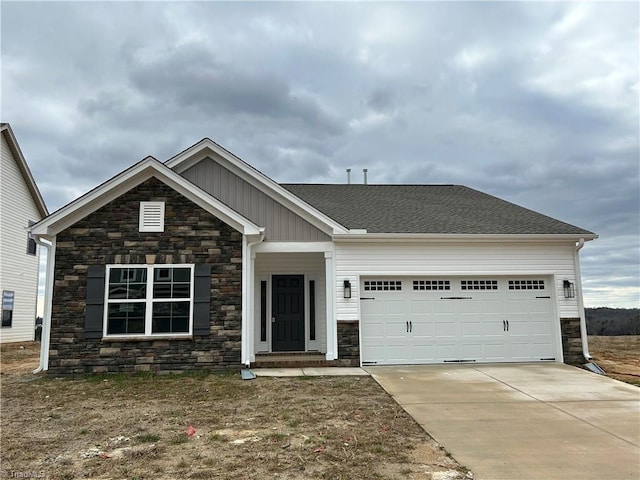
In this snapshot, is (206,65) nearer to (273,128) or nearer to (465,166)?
(273,128)

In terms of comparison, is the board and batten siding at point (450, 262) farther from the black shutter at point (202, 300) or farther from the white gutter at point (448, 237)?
the black shutter at point (202, 300)

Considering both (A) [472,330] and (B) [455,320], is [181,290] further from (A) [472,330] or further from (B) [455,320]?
(A) [472,330]

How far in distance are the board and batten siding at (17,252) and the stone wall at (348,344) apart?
15116 millimetres

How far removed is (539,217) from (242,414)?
33.7 ft

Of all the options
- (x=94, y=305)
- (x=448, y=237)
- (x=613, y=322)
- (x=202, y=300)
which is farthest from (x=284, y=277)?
(x=613, y=322)

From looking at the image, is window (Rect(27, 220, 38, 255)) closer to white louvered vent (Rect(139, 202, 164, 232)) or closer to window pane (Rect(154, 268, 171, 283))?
white louvered vent (Rect(139, 202, 164, 232))

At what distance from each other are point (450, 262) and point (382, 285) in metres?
1.81

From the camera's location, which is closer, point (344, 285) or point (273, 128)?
point (344, 285)

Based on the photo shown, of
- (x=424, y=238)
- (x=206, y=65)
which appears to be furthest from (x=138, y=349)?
(x=206, y=65)

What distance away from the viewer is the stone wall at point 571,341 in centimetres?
1195

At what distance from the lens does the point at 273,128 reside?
20156 mm

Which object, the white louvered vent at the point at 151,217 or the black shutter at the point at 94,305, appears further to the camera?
the white louvered vent at the point at 151,217

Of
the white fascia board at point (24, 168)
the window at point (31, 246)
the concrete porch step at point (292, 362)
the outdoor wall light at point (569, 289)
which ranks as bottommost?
the concrete porch step at point (292, 362)

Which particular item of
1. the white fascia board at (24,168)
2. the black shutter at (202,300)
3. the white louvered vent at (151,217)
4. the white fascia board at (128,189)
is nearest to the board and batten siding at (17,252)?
the white fascia board at (24,168)
